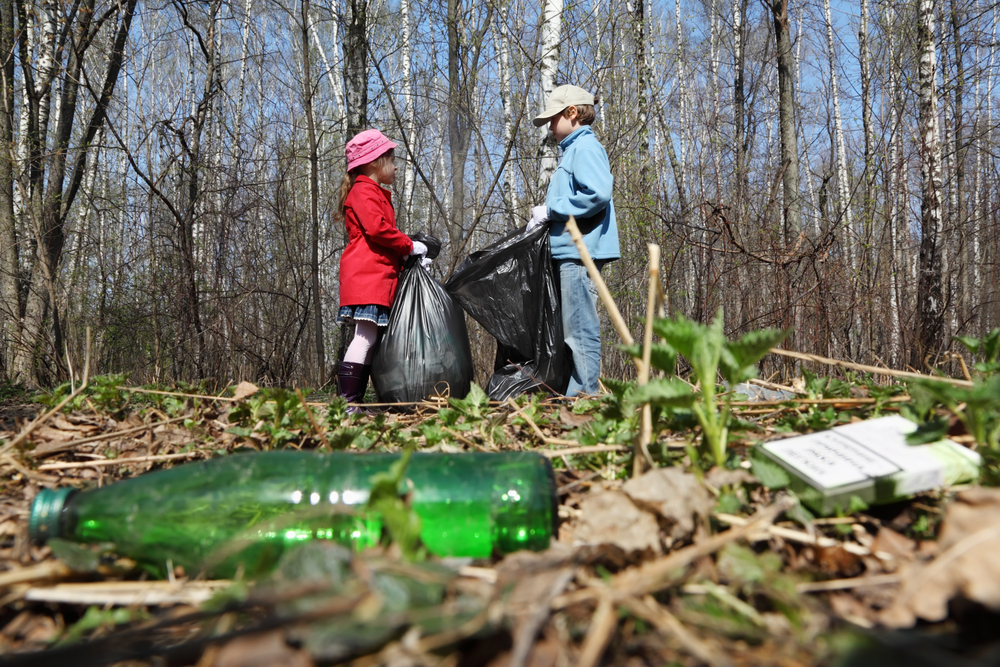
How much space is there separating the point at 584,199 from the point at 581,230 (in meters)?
0.20

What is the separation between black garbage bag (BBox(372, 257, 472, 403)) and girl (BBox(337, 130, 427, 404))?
0.08 m

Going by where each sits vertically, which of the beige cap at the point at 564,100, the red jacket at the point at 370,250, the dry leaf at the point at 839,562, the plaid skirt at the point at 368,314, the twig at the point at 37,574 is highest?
the beige cap at the point at 564,100

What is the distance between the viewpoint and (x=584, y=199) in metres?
3.22

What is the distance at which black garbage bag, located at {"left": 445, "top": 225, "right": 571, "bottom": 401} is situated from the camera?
3.45 metres

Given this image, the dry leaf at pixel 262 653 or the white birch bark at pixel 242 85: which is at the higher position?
the white birch bark at pixel 242 85

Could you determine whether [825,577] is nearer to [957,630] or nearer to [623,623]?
[957,630]

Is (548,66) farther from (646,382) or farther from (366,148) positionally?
(646,382)

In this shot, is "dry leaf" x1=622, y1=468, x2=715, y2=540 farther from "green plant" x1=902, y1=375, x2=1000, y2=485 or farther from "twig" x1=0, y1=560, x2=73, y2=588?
"twig" x1=0, y1=560, x2=73, y2=588

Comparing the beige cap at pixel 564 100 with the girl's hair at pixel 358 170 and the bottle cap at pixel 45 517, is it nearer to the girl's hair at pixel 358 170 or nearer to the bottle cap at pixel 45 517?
the girl's hair at pixel 358 170

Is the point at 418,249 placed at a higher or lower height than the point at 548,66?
lower

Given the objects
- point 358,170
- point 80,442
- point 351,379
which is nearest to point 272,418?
point 80,442

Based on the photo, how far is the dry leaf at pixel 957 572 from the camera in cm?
62

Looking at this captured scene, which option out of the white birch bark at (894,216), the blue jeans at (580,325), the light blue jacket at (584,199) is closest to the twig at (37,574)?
the blue jeans at (580,325)

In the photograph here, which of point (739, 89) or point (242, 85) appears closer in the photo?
point (739, 89)
